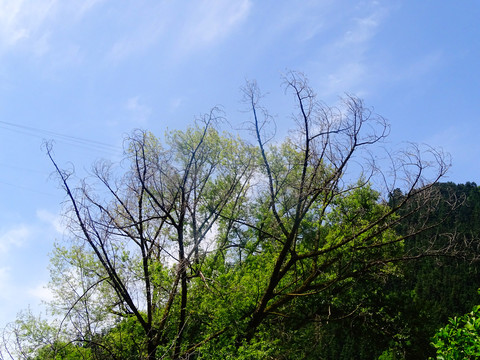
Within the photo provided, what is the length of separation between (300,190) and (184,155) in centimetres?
417

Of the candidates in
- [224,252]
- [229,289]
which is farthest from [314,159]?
[224,252]

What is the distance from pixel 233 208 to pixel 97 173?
20.4ft

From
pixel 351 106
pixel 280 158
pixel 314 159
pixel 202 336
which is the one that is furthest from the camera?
pixel 280 158

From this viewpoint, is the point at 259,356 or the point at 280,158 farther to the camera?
the point at 280,158

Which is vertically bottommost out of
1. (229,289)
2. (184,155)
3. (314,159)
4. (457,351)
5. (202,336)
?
(457,351)

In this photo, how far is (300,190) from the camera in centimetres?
992

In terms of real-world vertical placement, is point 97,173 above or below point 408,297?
above

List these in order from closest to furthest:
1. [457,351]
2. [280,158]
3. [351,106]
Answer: [457,351] → [351,106] → [280,158]

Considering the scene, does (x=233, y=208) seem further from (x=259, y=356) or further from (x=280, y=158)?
(x=259, y=356)

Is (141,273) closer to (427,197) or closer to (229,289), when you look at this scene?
(229,289)

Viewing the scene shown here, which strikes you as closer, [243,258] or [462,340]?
[462,340]

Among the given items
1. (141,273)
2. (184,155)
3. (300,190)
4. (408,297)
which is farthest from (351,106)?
(408,297)

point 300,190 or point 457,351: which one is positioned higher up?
point 300,190

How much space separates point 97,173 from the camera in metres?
11.0
